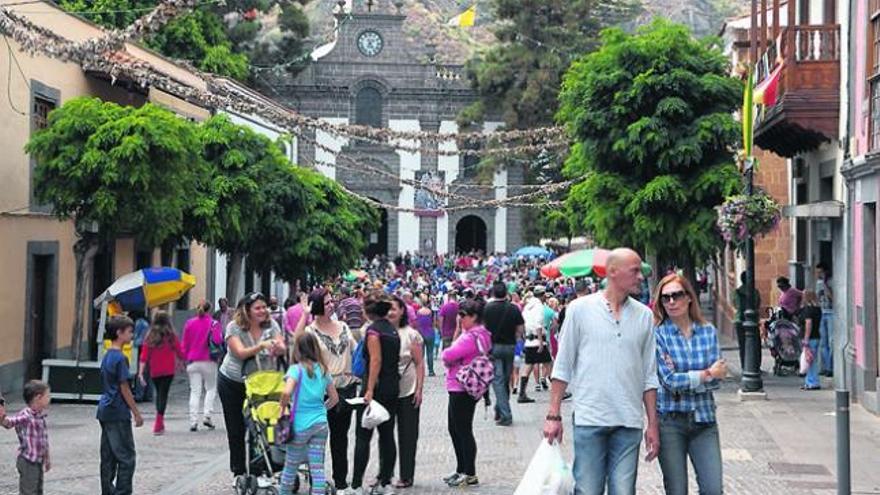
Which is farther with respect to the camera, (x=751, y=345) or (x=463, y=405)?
(x=751, y=345)

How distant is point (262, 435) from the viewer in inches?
431

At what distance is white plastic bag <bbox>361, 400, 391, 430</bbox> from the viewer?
10.8 meters

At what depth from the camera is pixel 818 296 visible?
2120 cm

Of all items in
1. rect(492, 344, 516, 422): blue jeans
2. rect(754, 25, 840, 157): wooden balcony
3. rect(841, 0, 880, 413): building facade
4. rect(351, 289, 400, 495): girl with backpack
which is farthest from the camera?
rect(754, 25, 840, 157): wooden balcony

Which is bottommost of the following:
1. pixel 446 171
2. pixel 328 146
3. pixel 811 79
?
pixel 811 79

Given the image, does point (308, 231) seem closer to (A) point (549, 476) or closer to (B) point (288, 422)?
(B) point (288, 422)

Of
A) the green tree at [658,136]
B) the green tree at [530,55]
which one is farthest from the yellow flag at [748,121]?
the green tree at [530,55]

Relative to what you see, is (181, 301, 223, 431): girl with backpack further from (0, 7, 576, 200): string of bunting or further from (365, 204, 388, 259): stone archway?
(365, 204, 388, 259): stone archway

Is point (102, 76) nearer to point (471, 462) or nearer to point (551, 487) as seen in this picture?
point (471, 462)

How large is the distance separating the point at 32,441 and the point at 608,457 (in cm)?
405

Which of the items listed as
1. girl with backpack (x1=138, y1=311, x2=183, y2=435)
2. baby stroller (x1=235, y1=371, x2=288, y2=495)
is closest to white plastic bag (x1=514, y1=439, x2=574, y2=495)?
baby stroller (x1=235, y1=371, x2=288, y2=495)

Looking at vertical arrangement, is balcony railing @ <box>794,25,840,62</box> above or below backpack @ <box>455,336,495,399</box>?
above

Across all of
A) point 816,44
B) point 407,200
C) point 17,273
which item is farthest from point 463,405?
point 407,200

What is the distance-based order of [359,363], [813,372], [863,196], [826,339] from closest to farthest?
1. [359,363]
2. [863,196]
3. [813,372]
4. [826,339]
